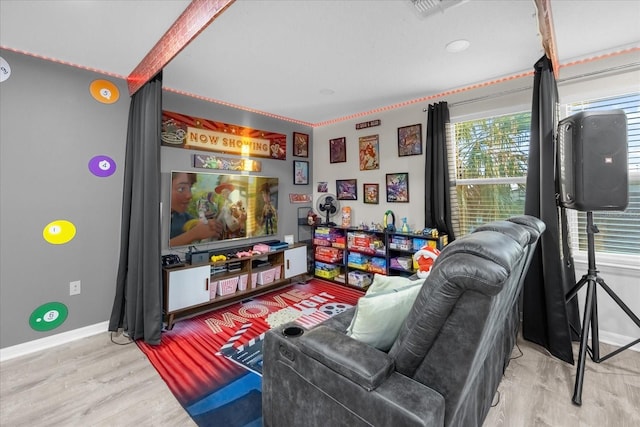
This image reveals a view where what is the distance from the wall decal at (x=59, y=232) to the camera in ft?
7.76

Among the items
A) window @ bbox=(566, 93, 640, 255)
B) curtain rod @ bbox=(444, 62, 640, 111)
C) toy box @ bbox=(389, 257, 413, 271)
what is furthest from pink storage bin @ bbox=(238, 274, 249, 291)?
window @ bbox=(566, 93, 640, 255)

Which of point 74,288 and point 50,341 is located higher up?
point 74,288

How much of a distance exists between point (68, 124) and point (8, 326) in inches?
66.8

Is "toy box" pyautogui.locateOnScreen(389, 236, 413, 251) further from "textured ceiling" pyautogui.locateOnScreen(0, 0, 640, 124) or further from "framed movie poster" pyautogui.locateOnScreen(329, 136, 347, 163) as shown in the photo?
"textured ceiling" pyautogui.locateOnScreen(0, 0, 640, 124)

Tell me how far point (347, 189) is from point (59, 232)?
10.6 ft

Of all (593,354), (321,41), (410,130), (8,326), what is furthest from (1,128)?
(593,354)

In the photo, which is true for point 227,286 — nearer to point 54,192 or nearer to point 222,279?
point 222,279

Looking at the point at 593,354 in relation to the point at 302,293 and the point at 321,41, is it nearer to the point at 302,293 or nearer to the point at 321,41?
the point at 302,293

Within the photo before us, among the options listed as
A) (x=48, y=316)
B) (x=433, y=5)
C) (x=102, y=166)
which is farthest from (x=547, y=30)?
(x=48, y=316)

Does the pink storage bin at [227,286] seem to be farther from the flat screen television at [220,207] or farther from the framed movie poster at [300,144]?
the framed movie poster at [300,144]

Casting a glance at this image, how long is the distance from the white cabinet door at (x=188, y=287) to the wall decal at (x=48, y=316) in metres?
0.84

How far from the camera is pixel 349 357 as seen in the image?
3.60 ft

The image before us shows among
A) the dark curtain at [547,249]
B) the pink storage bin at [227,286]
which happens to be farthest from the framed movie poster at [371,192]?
the pink storage bin at [227,286]

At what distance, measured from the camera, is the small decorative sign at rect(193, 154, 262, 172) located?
3.28 meters
